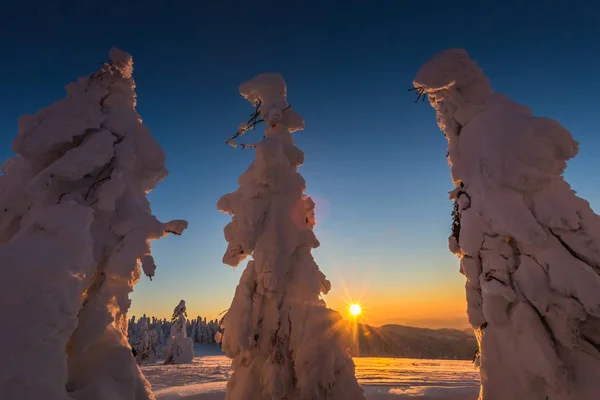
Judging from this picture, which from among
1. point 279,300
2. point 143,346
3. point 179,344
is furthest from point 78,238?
point 143,346

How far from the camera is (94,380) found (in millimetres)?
5887

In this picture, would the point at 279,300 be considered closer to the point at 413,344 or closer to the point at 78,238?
the point at 78,238

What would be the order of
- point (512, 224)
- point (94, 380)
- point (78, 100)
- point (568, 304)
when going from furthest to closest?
1. point (512, 224)
2. point (568, 304)
3. point (78, 100)
4. point (94, 380)

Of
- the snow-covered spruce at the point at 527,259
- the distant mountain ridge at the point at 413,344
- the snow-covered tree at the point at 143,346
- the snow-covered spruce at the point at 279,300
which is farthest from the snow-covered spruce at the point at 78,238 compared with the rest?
the distant mountain ridge at the point at 413,344

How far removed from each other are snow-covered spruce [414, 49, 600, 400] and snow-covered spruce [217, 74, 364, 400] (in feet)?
14.1

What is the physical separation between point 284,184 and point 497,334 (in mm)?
7789

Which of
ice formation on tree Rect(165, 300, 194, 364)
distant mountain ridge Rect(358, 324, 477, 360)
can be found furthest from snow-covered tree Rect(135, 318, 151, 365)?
distant mountain ridge Rect(358, 324, 477, 360)

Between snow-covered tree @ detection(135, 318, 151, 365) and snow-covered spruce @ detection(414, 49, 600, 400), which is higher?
snow-covered spruce @ detection(414, 49, 600, 400)

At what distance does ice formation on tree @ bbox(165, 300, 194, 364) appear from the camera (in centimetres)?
4781

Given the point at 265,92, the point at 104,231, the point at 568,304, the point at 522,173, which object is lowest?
the point at 568,304

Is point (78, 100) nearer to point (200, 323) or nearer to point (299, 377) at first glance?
point (299, 377)

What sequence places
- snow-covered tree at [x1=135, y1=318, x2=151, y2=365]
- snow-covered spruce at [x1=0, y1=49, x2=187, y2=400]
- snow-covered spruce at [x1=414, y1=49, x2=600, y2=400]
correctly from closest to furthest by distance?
1. snow-covered spruce at [x1=0, y1=49, x2=187, y2=400]
2. snow-covered spruce at [x1=414, y1=49, x2=600, y2=400]
3. snow-covered tree at [x1=135, y1=318, x2=151, y2=365]

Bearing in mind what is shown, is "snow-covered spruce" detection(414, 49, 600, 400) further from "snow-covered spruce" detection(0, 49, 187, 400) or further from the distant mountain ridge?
the distant mountain ridge

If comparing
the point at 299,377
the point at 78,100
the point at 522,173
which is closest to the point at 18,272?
the point at 78,100
